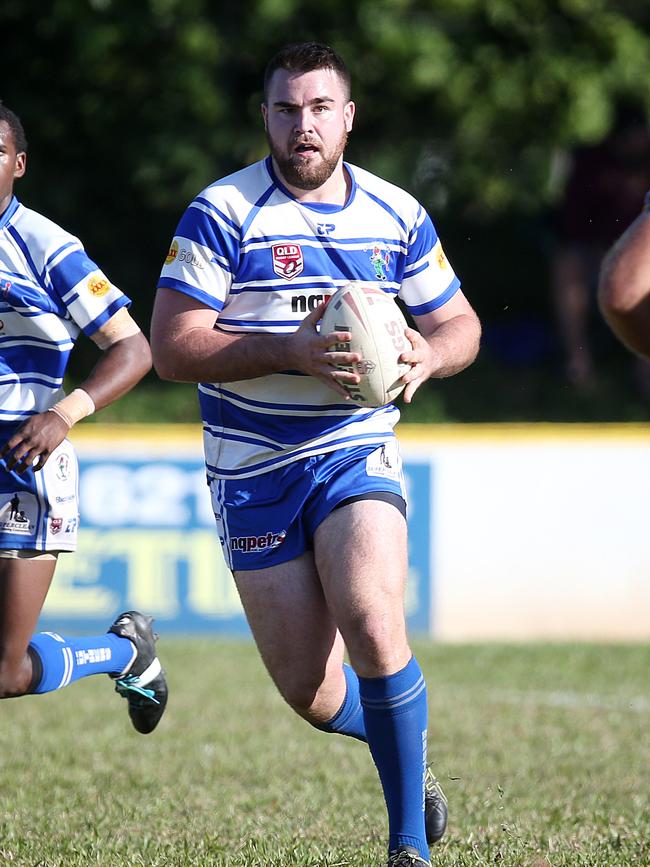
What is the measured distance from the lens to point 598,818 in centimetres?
564

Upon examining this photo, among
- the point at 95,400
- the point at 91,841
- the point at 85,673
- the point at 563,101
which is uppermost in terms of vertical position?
the point at 563,101

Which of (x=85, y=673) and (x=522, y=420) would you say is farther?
(x=522, y=420)

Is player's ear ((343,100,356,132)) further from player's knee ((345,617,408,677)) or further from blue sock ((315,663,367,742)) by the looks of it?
blue sock ((315,663,367,742))

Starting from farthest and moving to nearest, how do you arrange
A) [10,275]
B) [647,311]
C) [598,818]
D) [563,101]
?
[563,101], [598,818], [10,275], [647,311]

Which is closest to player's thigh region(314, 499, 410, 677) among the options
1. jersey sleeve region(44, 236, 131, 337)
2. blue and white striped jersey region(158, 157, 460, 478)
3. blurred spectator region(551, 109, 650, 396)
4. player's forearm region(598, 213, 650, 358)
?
blue and white striped jersey region(158, 157, 460, 478)

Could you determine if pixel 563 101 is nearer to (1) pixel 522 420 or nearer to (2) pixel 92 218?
(1) pixel 522 420

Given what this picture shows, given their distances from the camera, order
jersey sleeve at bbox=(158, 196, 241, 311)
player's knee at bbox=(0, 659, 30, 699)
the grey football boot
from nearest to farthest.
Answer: jersey sleeve at bbox=(158, 196, 241, 311) < player's knee at bbox=(0, 659, 30, 699) < the grey football boot

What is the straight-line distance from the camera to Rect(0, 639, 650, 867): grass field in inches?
201

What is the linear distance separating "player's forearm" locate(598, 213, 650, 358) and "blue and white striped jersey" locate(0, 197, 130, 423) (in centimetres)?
221

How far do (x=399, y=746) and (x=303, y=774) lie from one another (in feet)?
7.19

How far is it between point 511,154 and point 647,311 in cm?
1128

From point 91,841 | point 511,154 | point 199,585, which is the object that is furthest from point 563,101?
point 91,841

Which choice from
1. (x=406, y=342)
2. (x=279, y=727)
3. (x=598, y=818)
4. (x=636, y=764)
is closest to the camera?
(x=406, y=342)

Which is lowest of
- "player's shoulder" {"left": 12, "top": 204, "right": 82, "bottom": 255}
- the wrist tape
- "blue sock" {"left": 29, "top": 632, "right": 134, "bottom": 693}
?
"blue sock" {"left": 29, "top": 632, "right": 134, "bottom": 693}
